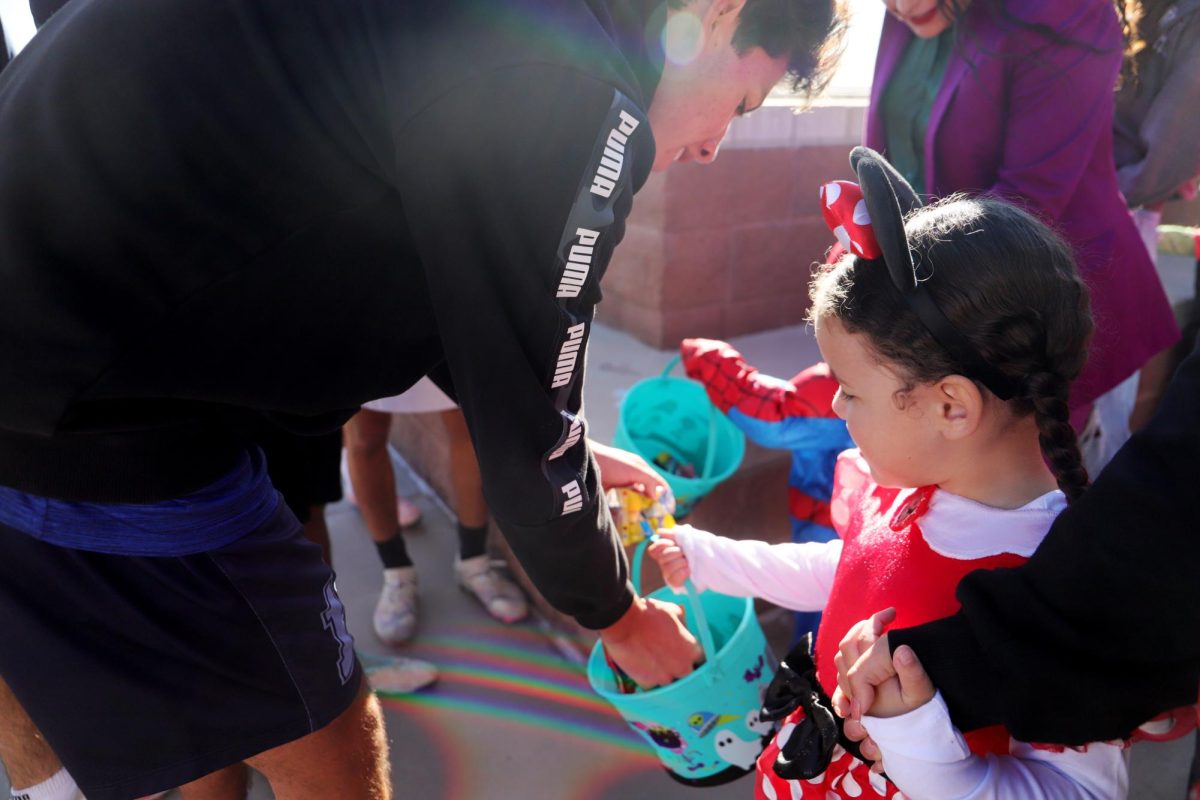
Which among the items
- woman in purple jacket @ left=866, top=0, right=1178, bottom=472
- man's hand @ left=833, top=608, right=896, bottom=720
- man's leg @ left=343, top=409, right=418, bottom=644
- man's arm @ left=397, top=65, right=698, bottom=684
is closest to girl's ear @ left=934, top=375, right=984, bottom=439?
man's hand @ left=833, top=608, right=896, bottom=720

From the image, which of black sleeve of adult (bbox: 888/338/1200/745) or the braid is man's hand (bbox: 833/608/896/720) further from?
the braid

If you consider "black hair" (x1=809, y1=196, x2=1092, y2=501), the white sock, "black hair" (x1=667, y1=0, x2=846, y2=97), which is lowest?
the white sock

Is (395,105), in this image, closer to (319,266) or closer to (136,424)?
(319,266)

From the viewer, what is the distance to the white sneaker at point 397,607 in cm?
273

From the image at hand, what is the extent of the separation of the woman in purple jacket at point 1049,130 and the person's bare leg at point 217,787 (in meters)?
1.88

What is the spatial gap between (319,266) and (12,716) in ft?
3.29

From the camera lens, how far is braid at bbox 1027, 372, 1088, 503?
1.06 meters

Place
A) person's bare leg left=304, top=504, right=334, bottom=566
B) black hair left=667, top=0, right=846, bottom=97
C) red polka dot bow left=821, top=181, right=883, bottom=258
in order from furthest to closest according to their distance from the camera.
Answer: person's bare leg left=304, top=504, right=334, bottom=566
black hair left=667, top=0, right=846, bottom=97
red polka dot bow left=821, top=181, right=883, bottom=258

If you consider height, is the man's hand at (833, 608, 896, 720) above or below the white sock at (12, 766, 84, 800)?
above

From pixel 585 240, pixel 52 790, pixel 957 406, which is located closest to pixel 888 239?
pixel 957 406

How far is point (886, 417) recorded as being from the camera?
3.77 ft

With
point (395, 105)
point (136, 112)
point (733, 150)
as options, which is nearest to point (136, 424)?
point (136, 112)

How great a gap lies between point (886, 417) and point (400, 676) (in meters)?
1.88

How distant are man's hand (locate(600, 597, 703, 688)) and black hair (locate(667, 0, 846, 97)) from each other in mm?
878
